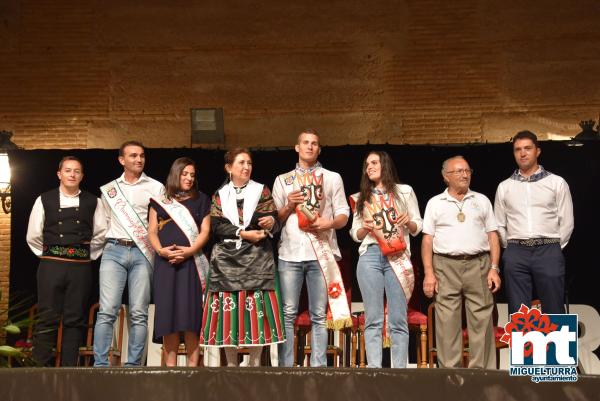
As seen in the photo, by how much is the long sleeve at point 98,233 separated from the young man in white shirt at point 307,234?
110 cm

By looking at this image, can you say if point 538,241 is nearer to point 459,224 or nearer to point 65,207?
point 459,224

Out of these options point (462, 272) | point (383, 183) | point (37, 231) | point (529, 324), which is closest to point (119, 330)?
point (37, 231)

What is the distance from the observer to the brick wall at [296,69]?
24.4 ft

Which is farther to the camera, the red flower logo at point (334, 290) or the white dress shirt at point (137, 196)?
the white dress shirt at point (137, 196)

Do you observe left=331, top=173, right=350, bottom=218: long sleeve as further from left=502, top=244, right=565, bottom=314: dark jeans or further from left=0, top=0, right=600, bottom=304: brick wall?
left=0, top=0, right=600, bottom=304: brick wall

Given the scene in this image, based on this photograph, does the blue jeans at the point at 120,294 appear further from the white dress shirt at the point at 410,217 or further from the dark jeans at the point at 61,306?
the white dress shirt at the point at 410,217

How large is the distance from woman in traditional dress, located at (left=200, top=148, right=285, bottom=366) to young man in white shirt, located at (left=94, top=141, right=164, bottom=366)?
45 cm

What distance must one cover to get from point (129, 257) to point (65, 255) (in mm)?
393

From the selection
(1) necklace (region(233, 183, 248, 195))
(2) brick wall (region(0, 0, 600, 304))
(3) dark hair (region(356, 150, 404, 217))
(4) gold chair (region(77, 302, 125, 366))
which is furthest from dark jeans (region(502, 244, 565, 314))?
(4) gold chair (region(77, 302, 125, 366))

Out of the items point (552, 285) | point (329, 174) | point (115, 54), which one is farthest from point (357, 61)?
point (552, 285)

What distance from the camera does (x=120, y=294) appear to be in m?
5.07

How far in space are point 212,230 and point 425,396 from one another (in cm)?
199

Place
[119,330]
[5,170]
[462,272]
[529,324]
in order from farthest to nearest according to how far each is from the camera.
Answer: [5,170]
[119,330]
[462,272]
[529,324]

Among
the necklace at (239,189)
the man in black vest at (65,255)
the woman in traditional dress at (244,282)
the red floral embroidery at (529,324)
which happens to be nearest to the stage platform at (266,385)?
the red floral embroidery at (529,324)
